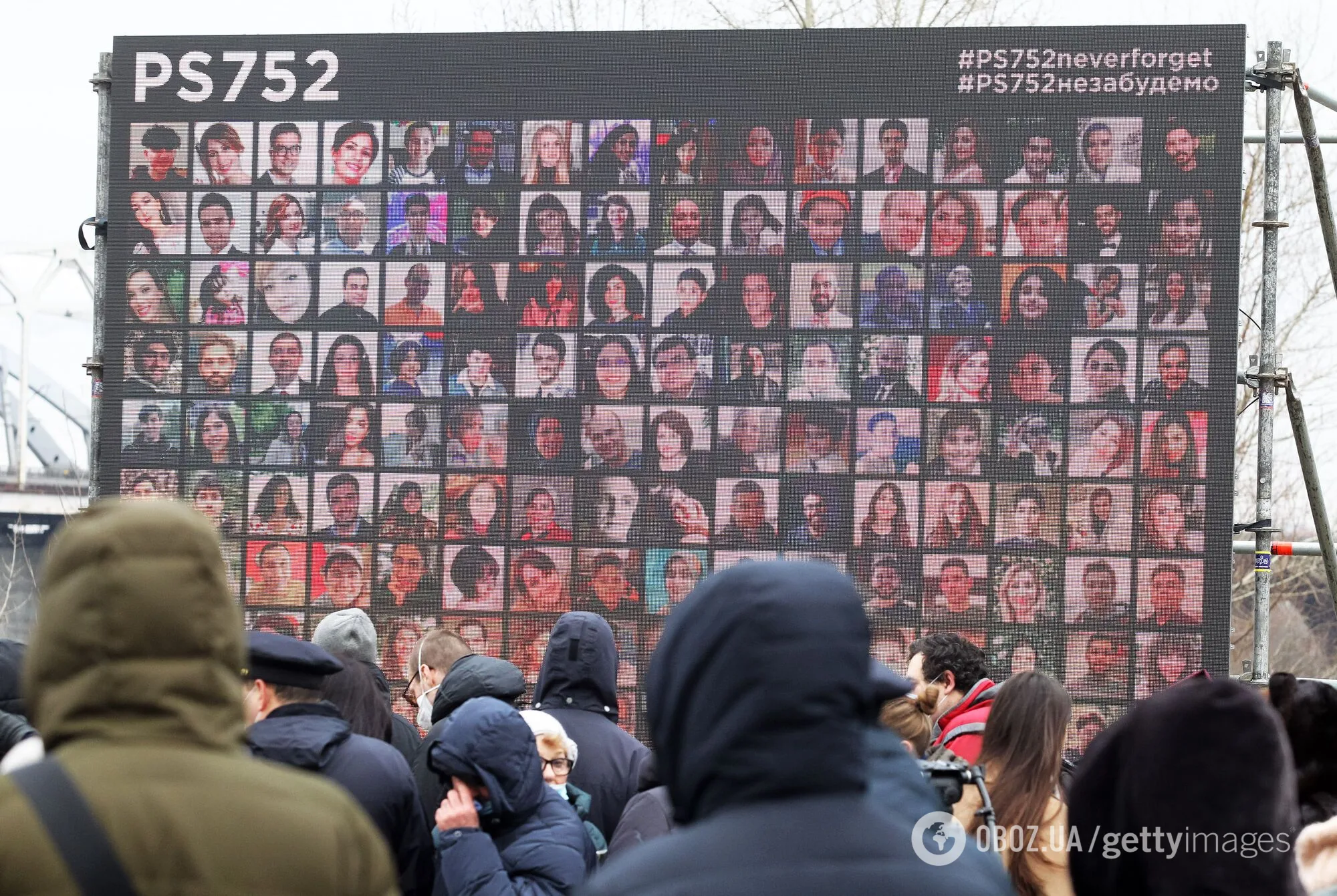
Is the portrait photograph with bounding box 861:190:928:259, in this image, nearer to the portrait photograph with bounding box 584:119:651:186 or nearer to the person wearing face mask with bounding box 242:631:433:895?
the portrait photograph with bounding box 584:119:651:186

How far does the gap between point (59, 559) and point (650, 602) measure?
18.6 ft

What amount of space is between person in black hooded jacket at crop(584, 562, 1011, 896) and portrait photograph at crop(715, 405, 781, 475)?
5514 mm

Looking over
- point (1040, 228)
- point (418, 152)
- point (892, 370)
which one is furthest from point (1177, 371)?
point (418, 152)

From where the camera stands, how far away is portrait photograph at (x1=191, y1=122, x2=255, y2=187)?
7.62 m

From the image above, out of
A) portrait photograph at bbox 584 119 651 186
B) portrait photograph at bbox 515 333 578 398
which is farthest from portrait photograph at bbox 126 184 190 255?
portrait photograph at bbox 584 119 651 186

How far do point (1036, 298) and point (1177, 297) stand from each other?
2.17ft

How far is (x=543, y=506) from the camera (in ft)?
24.0

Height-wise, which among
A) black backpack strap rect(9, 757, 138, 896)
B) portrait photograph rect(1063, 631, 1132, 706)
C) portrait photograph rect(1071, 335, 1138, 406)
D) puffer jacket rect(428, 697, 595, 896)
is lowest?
portrait photograph rect(1063, 631, 1132, 706)

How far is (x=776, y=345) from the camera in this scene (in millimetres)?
7184

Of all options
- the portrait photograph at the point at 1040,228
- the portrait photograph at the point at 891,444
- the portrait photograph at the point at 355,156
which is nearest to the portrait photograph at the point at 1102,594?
the portrait photograph at the point at 891,444

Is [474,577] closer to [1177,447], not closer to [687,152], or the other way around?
[687,152]

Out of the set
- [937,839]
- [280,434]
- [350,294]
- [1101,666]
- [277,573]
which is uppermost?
[350,294]

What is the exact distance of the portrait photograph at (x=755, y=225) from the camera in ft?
23.7

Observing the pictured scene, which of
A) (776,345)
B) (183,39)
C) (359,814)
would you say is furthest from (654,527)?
(359,814)
